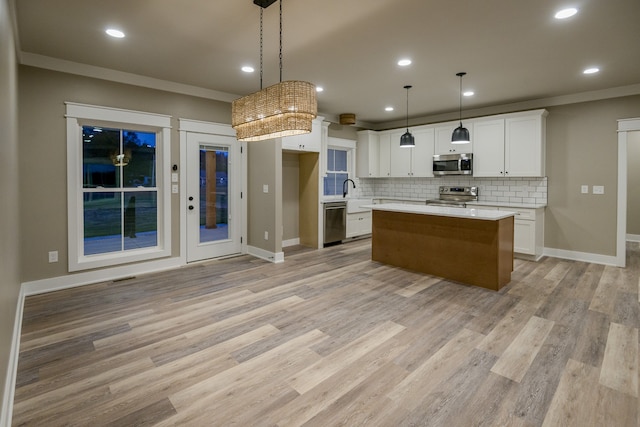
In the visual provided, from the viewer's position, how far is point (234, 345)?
2666 mm

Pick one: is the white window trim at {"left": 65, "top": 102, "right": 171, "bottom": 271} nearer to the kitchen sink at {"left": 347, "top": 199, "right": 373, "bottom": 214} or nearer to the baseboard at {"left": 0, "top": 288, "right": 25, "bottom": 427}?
the baseboard at {"left": 0, "top": 288, "right": 25, "bottom": 427}

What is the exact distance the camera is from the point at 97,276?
4.25 m

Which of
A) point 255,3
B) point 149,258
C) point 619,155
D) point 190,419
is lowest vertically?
point 190,419

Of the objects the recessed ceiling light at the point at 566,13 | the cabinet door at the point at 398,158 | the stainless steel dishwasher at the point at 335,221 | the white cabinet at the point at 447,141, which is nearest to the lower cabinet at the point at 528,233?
the white cabinet at the point at 447,141

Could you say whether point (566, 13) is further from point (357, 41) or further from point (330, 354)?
point (330, 354)

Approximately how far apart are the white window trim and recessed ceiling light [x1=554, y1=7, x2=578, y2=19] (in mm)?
4606

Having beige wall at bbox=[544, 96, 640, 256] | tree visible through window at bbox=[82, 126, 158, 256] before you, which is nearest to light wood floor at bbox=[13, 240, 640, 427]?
tree visible through window at bbox=[82, 126, 158, 256]

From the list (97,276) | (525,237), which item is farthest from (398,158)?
(97,276)

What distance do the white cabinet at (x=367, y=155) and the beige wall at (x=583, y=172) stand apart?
10.9 feet

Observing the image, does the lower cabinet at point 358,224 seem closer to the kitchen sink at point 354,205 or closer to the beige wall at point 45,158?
the kitchen sink at point 354,205

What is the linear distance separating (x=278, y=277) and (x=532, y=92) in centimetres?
482

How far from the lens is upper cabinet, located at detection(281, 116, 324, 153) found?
5863mm

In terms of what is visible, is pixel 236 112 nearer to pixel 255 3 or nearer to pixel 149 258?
pixel 255 3

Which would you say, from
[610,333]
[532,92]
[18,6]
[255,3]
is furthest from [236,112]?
[532,92]
